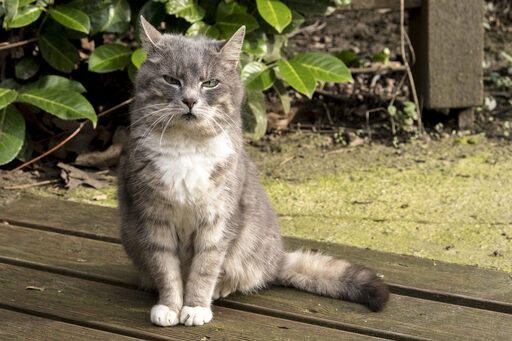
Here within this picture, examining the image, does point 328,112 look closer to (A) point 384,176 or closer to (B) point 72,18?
(A) point 384,176

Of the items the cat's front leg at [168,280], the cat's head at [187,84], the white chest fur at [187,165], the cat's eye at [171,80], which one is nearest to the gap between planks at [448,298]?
the cat's front leg at [168,280]

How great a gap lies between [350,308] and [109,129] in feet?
9.06

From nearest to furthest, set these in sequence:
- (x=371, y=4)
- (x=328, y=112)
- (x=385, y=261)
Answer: (x=385, y=261) → (x=371, y=4) → (x=328, y=112)

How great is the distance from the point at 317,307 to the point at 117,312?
768mm

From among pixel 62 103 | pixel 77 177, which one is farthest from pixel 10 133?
pixel 77 177

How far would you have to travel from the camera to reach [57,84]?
13.5 ft

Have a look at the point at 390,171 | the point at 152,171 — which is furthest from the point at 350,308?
the point at 390,171

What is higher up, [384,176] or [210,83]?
[210,83]

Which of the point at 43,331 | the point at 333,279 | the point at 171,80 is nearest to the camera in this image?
the point at 43,331

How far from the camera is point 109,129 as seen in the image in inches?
190

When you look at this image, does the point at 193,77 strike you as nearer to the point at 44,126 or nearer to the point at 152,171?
the point at 152,171

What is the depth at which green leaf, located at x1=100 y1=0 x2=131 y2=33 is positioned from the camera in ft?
13.9

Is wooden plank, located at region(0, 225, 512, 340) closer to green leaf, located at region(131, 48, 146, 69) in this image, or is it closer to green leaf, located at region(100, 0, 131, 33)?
green leaf, located at region(131, 48, 146, 69)

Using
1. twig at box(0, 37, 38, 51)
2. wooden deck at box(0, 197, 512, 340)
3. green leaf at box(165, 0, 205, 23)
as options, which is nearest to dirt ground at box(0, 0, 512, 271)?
wooden deck at box(0, 197, 512, 340)
